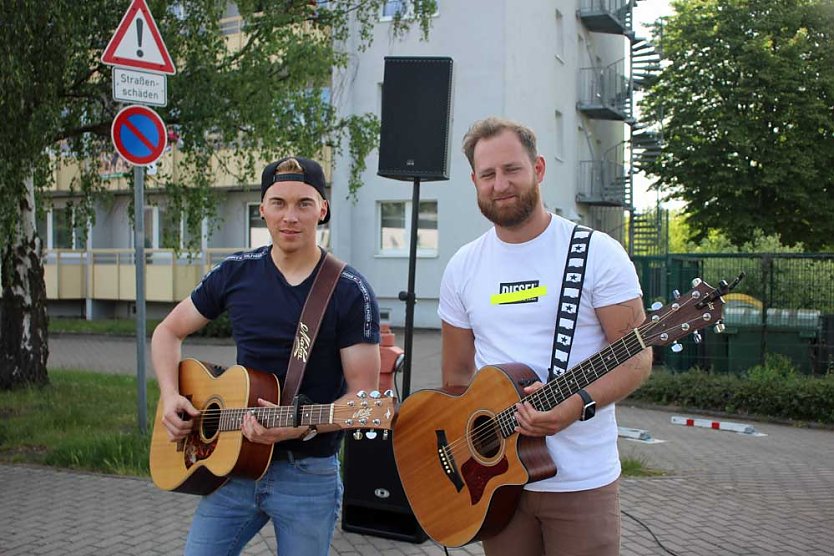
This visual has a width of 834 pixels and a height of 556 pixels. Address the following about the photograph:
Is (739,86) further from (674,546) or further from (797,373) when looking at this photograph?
(674,546)

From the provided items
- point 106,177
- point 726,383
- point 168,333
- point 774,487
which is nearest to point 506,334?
point 168,333

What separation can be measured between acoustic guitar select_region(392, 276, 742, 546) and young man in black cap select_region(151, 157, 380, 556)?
1.01 feet

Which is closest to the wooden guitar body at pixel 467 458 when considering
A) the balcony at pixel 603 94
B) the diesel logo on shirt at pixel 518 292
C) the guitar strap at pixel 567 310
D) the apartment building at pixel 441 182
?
the guitar strap at pixel 567 310

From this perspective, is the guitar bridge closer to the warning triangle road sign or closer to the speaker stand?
the speaker stand

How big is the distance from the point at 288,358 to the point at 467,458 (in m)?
0.71

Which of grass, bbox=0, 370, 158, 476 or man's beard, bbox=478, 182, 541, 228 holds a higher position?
man's beard, bbox=478, 182, 541, 228

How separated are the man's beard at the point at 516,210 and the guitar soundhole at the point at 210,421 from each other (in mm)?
1191

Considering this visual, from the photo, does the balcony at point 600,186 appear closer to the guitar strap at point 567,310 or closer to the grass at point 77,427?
the grass at point 77,427

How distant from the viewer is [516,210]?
9.14 feet

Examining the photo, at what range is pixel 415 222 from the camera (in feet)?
18.2

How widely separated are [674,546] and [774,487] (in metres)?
2.24

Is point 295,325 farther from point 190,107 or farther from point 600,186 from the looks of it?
point 600,186

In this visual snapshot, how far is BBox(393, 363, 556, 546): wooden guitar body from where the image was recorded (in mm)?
2713

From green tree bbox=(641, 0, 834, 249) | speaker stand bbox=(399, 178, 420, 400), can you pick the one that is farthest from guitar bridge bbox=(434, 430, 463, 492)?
green tree bbox=(641, 0, 834, 249)
